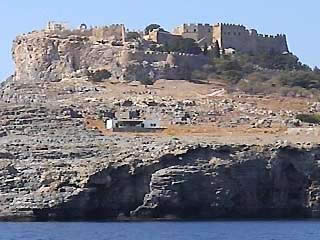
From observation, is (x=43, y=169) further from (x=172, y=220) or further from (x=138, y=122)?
(x=138, y=122)

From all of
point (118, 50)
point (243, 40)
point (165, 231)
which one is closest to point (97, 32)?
point (118, 50)

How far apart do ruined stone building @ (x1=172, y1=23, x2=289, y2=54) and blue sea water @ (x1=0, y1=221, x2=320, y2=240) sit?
4422cm

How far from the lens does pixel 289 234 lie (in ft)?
178

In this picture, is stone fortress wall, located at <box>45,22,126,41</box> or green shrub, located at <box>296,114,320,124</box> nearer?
green shrub, located at <box>296,114,320,124</box>

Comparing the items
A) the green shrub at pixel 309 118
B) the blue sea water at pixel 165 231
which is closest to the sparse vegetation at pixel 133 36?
the green shrub at pixel 309 118

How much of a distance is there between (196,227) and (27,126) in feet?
59.4

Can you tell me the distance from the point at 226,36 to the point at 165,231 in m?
53.0

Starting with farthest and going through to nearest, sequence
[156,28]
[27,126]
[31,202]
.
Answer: [156,28] → [27,126] → [31,202]

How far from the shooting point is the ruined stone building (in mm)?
105250

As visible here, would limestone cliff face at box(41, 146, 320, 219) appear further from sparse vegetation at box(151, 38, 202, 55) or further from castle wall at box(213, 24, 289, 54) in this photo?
castle wall at box(213, 24, 289, 54)

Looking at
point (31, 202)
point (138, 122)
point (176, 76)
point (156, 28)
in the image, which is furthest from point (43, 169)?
point (156, 28)

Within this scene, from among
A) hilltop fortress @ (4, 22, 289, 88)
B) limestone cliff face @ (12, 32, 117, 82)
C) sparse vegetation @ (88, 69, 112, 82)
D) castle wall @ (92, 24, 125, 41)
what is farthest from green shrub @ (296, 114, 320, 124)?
castle wall @ (92, 24, 125, 41)

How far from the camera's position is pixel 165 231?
54.6 meters

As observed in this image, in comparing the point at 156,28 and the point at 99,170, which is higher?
the point at 156,28
